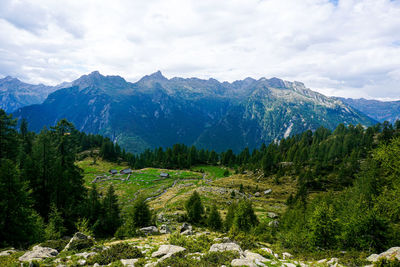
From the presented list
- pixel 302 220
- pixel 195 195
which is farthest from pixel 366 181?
pixel 195 195

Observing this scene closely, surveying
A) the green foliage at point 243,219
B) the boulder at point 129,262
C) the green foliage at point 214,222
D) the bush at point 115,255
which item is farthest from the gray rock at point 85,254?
the green foliage at point 214,222

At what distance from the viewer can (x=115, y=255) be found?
13.7m

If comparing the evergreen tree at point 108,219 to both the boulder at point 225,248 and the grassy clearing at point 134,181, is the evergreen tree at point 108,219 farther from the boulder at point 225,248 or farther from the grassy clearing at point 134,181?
the grassy clearing at point 134,181

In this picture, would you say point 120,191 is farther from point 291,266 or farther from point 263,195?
point 291,266

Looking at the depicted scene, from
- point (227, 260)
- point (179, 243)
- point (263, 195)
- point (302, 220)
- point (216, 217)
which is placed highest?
point (227, 260)

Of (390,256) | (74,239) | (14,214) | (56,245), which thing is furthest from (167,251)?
(14,214)

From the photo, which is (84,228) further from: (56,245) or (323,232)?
(323,232)

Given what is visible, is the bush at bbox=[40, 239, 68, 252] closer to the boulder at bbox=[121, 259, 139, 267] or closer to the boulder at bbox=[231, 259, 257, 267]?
the boulder at bbox=[121, 259, 139, 267]

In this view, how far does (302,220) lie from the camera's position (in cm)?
3022

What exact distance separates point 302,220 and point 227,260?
23485mm

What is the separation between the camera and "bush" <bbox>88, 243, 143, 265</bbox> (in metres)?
12.8

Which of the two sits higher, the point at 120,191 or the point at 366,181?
the point at 366,181

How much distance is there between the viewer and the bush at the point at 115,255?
1277 cm

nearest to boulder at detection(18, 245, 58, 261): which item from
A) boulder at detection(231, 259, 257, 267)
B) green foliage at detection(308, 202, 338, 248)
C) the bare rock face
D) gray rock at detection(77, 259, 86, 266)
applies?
gray rock at detection(77, 259, 86, 266)
